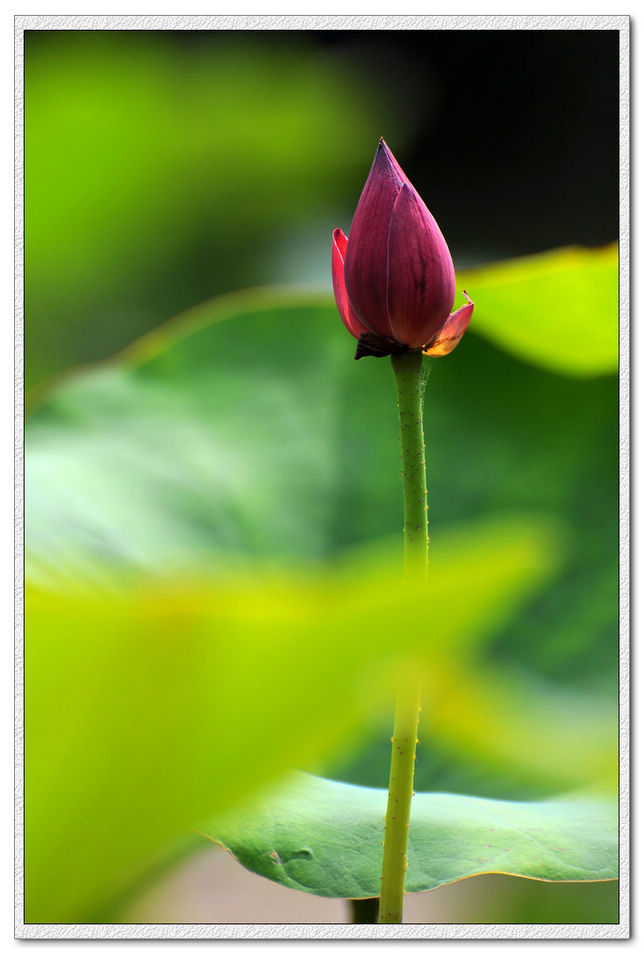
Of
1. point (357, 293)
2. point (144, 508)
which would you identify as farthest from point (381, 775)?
point (357, 293)

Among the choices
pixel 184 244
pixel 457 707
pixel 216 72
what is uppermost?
pixel 216 72

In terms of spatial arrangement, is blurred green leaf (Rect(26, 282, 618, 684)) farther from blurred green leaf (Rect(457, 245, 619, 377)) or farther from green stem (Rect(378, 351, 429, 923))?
green stem (Rect(378, 351, 429, 923))

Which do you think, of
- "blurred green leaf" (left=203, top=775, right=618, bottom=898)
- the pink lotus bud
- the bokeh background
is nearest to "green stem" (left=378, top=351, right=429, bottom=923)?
the pink lotus bud

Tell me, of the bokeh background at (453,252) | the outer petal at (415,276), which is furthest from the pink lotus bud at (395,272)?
the bokeh background at (453,252)

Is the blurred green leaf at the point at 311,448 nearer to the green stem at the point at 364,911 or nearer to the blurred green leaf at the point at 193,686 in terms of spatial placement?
the green stem at the point at 364,911

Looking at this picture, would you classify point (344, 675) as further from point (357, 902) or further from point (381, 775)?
point (381, 775)

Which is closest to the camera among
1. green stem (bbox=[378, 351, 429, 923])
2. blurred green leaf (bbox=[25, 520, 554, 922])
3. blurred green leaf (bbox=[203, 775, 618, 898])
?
blurred green leaf (bbox=[25, 520, 554, 922])
